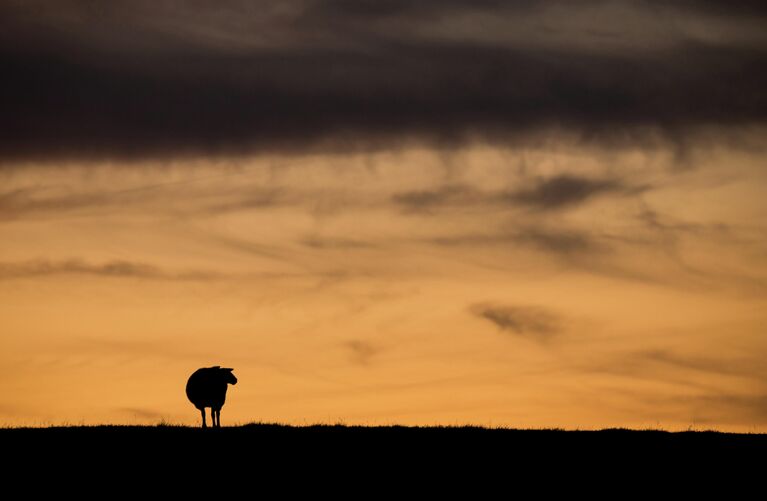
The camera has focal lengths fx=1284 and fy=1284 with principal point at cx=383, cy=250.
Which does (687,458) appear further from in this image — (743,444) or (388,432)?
(388,432)

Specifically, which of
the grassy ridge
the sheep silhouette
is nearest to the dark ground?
the grassy ridge

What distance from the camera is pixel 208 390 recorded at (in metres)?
45.5

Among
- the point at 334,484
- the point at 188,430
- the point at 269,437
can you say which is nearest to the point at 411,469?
the point at 334,484

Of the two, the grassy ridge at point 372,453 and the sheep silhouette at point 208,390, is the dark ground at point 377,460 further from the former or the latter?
the sheep silhouette at point 208,390

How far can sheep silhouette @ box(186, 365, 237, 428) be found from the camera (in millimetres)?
45438

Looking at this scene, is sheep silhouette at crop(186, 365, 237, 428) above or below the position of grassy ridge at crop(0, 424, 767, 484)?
above

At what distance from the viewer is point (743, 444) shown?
40.2 metres

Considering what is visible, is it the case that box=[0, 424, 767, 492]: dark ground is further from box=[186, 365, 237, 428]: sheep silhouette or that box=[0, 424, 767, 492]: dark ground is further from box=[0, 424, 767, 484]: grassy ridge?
box=[186, 365, 237, 428]: sheep silhouette

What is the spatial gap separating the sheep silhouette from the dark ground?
17.6 feet

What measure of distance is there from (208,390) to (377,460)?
35.8ft

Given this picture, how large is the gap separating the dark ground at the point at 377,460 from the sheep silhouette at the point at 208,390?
5.37 metres

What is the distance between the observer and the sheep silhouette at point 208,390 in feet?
149

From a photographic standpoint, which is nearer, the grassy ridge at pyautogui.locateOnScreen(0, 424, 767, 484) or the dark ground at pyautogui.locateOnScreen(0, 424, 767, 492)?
the dark ground at pyautogui.locateOnScreen(0, 424, 767, 492)

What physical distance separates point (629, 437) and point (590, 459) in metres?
3.70
